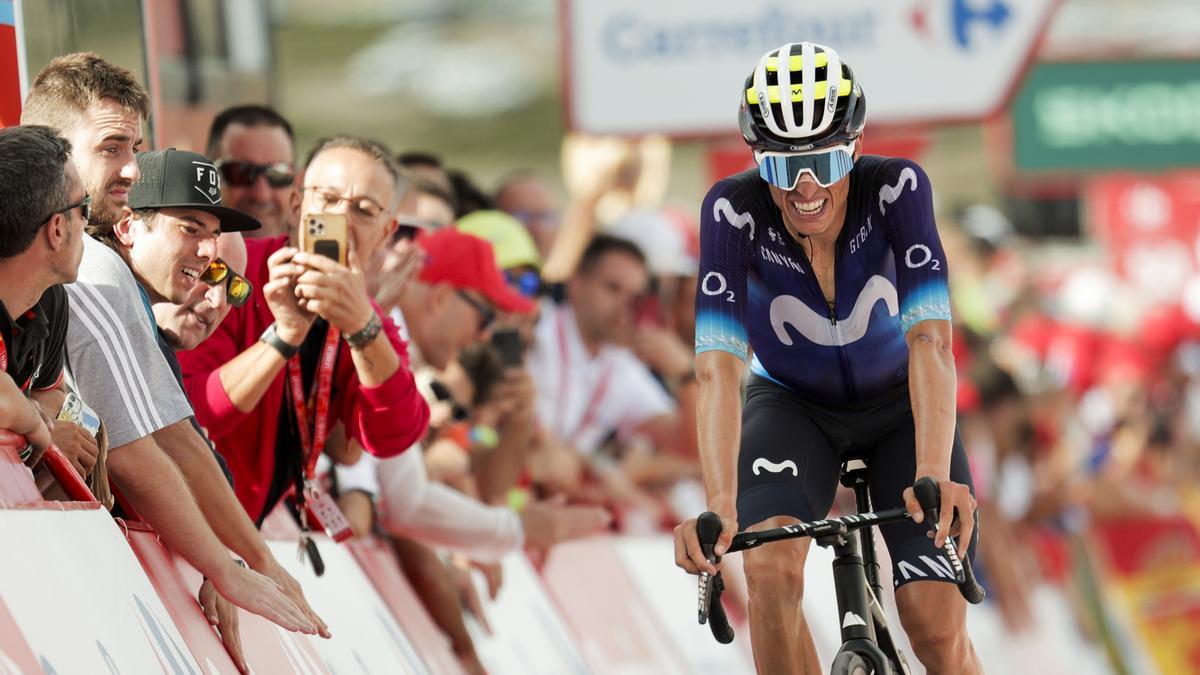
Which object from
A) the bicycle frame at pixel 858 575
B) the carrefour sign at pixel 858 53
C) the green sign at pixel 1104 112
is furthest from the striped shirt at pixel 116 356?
the green sign at pixel 1104 112

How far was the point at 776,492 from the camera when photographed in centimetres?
611

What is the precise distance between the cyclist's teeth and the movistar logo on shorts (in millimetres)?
789

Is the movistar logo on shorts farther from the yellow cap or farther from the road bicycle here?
the yellow cap

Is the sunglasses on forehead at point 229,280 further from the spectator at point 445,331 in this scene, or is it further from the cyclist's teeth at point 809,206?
the spectator at point 445,331

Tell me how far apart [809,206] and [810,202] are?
0.01 m

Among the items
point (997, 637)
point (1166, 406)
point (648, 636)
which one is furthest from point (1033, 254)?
point (648, 636)

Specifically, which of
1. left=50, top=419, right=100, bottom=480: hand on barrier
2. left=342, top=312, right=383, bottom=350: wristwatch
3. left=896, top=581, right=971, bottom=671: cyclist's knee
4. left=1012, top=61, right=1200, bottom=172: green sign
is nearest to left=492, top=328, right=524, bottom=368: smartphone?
left=342, top=312, right=383, bottom=350: wristwatch

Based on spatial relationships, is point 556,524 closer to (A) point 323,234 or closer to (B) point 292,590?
(A) point 323,234

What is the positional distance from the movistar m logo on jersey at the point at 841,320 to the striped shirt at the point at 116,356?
2019 millimetres

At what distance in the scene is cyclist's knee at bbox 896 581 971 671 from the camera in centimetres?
601

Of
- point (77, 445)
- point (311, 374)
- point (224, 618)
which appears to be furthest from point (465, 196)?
point (77, 445)

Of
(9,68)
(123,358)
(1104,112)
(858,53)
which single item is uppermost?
(9,68)

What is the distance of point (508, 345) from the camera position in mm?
9062

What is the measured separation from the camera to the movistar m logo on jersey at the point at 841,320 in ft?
20.9
